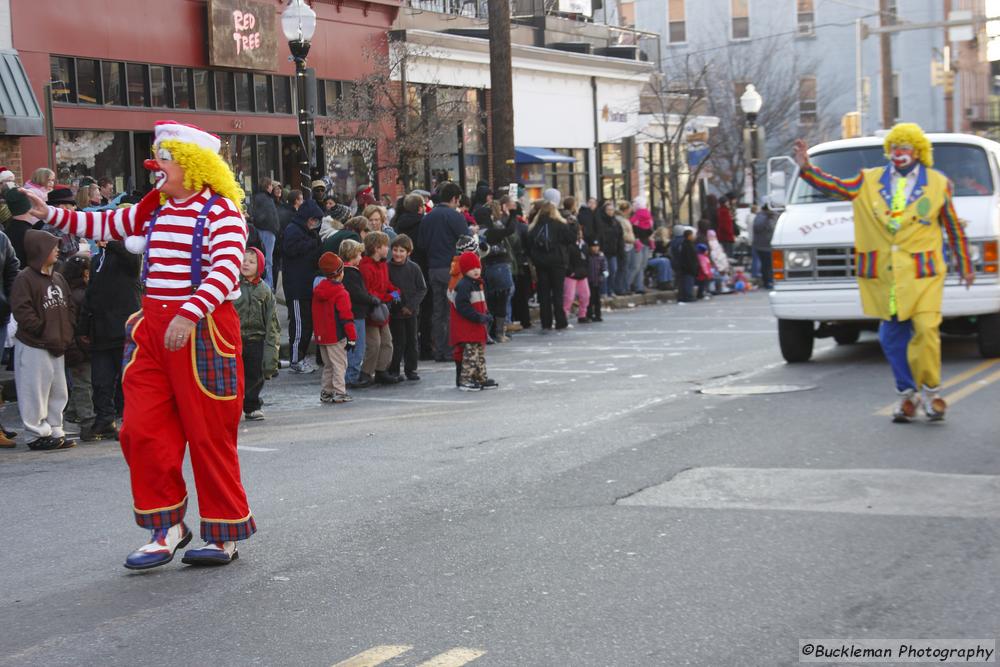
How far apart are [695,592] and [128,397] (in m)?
2.73

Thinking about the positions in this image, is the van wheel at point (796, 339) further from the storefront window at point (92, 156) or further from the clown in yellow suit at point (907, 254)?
the storefront window at point (92, 156)

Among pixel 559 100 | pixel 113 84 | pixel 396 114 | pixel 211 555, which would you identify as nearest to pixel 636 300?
pixel 396 114

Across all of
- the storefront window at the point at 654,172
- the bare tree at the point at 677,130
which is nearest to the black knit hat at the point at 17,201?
the bare tree at the point at 677,130

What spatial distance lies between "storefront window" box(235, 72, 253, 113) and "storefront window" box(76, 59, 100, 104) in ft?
11.5

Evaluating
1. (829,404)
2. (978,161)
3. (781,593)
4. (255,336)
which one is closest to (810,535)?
(781,593)

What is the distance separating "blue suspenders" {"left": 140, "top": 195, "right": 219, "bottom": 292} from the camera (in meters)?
6.76

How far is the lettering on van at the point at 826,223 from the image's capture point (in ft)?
46.2

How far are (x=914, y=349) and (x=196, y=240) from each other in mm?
5506

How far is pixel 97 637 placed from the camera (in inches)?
223

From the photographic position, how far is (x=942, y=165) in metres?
14.5

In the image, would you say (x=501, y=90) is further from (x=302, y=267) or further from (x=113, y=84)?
(x=302, y=267)

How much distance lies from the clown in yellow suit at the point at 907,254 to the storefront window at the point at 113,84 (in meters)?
14.7

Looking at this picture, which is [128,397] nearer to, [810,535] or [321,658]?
[321,658]

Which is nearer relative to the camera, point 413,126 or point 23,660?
point 23,660
